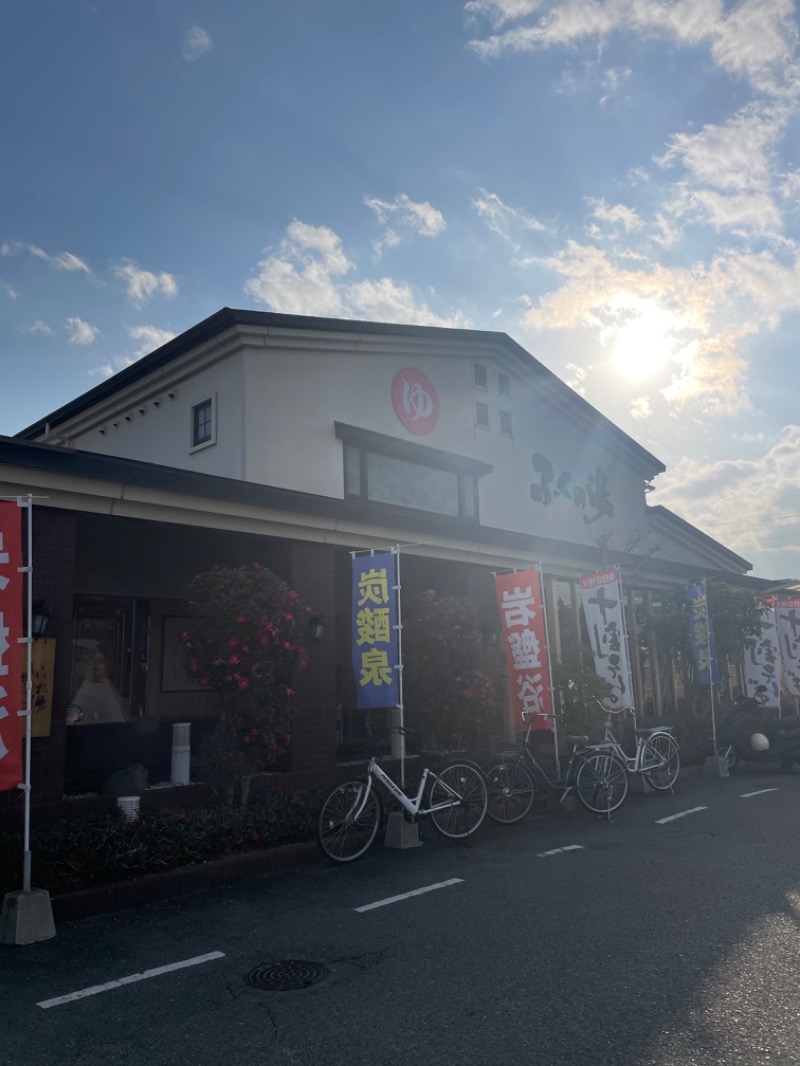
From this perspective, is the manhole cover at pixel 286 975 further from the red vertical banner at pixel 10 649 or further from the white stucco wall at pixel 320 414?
the white stucco wall at pixel 320 414

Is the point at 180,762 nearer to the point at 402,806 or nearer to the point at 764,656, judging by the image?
the point at 402,806

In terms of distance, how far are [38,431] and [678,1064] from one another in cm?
2072

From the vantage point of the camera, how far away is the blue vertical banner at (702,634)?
1677 centimetres

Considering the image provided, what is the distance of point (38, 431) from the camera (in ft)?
69.8

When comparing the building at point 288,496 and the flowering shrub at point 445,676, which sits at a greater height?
the building at point 288,496

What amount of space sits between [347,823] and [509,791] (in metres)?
2.77

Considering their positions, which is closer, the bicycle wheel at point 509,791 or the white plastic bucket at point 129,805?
the white plastic bucket at point 129,805

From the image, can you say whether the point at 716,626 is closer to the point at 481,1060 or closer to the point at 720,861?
the point at 720,861

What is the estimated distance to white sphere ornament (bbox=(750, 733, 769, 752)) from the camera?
15969mm

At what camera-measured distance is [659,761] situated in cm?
1295

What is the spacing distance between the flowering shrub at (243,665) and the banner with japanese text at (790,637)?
1388 centimetres

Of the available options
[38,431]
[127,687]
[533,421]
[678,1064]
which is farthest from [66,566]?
[533,421]

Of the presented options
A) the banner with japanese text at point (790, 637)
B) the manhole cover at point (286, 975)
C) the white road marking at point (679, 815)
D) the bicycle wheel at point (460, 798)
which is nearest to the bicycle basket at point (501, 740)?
the white road marking at point (679, 815)

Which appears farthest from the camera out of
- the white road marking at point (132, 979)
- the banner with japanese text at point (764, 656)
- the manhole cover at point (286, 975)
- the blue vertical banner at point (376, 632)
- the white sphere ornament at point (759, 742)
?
the banner with japanese text at point (764, 656)
